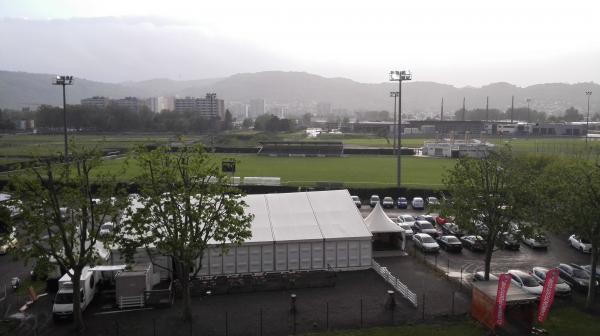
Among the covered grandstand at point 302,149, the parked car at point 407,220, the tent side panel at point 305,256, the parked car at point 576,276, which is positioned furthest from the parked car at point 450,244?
the covered grandstand at point 302,149

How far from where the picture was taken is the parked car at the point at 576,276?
20.2m

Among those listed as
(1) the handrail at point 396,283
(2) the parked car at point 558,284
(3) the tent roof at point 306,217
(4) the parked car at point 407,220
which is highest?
(3) the tent roof at point 306,217

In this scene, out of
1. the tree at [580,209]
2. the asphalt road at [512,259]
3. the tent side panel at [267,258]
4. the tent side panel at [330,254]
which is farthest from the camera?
the asphalt road at [512,259]

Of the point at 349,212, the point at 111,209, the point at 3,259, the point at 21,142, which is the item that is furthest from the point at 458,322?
the point at 21,142

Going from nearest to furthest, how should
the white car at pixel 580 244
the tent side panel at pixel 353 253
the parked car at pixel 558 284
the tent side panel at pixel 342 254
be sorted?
the parked car at pixel 558 284
the tent side panel at pixel 342 254
the tent side panel at pixel 353 253
the white car at pixel 580 244

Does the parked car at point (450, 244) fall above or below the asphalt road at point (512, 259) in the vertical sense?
above

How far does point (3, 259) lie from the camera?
1023 inches

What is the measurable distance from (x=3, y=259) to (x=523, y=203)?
25.1 m

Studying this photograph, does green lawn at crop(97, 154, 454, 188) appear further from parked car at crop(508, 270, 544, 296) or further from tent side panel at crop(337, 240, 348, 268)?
parked car at crop(508, 270, 544, 296)

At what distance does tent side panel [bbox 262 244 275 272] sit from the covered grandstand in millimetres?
57275

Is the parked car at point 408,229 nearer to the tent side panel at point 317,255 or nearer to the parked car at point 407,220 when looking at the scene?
the parked car at point 407,220

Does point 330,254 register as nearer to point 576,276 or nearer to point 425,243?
point 425,243

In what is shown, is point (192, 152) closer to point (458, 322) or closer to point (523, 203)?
point (458, 322)

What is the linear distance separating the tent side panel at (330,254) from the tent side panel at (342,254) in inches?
7.5
